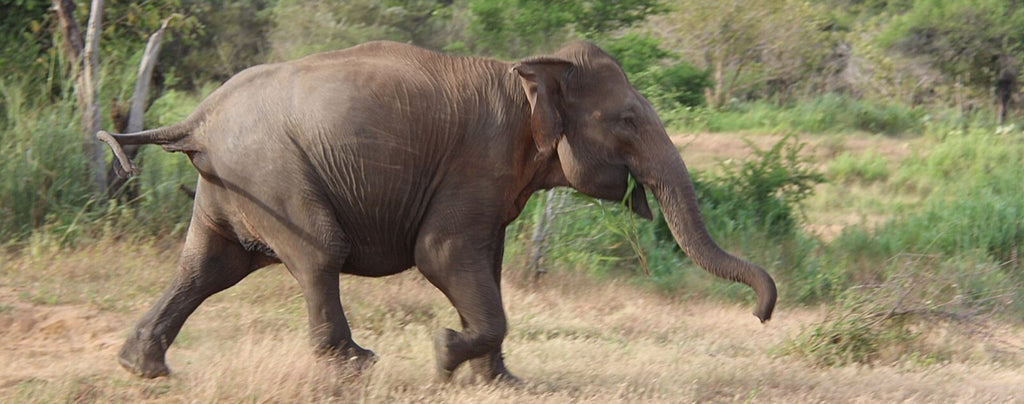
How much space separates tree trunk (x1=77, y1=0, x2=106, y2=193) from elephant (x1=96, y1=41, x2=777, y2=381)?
12.2ft

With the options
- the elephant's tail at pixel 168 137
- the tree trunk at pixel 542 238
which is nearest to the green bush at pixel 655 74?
the tree trunk at pixel 542 238

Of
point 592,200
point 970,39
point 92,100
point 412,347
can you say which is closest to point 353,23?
point 92,100

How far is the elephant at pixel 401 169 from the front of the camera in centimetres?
554

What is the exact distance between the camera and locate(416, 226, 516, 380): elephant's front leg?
5648 millimetres

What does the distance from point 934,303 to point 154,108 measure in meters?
6.79

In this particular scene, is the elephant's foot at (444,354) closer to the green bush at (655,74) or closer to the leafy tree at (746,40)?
the green bush at (655,74)

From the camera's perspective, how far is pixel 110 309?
25.0 feet

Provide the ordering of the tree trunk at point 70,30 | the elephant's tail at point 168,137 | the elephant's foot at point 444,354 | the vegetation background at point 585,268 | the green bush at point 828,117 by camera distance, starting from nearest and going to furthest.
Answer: the elephant's tail at point 168,137
the elephant's foot at point 444,354
the vegetation background at point 585,268
the tree trunk at point 70,30
the green bush at point 828,117

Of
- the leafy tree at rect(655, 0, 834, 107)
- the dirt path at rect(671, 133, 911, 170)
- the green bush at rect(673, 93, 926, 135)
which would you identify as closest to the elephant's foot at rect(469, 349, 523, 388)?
the dirt path at rect(671, 133, 911, 170)

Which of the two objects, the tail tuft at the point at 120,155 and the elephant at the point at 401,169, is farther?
the elephant at the point at 401,169

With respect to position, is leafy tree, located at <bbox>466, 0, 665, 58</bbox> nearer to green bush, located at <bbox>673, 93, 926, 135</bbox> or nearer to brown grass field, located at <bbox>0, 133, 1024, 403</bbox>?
brown grass field, located at <bbox>0, 133, 1024, 403</bbox>

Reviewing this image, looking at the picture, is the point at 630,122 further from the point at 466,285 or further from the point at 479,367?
the point at 479,367

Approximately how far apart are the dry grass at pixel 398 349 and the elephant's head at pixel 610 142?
975mm

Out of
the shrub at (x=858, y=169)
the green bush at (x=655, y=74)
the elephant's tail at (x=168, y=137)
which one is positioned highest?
the elephant's tail at (x=168, y=137)
